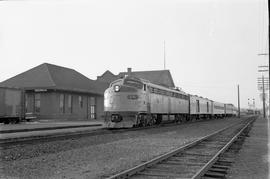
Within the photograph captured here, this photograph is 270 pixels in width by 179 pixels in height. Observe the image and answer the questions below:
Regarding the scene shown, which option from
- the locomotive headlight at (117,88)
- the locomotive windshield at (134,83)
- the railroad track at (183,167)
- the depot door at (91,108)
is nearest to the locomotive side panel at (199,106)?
the depot door at (91,108)

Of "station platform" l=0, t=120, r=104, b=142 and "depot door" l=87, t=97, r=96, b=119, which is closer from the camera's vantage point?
"station platform" l=0, t=120, r=104, b=142

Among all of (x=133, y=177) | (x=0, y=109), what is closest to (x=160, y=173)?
(x=133, y=177)

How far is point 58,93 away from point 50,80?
1.87 m

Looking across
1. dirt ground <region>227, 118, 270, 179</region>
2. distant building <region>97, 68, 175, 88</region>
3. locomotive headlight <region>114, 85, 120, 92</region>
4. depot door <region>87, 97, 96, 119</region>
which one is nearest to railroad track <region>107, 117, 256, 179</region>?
dirt ground <region>227, 118, 270, 179</region>

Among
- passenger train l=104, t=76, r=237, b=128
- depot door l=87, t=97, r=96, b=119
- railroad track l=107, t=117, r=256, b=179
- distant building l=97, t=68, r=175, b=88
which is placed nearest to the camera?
railroad track l=107, t=117, r=256, b=179

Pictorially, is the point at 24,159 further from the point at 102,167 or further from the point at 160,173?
the point at 160,173

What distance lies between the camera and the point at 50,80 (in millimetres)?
35188

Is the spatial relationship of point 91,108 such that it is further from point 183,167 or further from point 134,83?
point 183,167

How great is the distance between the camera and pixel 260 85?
241 feet

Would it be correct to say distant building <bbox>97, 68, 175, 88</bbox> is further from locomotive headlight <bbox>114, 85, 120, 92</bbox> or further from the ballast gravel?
the ballast gravel

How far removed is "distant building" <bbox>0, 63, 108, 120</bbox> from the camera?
33844 millimetres

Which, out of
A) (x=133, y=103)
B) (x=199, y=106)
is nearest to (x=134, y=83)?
(x=133, y=103)

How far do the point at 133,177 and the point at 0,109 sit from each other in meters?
22.4

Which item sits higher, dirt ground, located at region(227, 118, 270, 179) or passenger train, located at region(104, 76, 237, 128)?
passenger train, located at region(104, 76, 237, 128)
